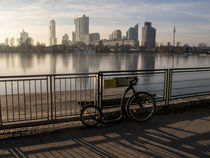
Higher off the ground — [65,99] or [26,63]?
[26,63]

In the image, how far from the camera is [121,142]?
4.48m

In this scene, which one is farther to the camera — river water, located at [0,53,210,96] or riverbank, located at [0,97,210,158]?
river water, located at [0,53,210,96]

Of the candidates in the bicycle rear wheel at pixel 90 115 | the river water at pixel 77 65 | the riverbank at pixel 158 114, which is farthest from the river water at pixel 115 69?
the bicycle rear wheel at pixel 90 115

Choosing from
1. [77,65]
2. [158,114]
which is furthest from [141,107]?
[77,65]

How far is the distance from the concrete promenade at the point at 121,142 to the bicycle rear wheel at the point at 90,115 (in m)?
0.19

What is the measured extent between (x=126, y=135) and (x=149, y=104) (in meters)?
1.89

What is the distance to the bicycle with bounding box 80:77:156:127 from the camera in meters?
5.37

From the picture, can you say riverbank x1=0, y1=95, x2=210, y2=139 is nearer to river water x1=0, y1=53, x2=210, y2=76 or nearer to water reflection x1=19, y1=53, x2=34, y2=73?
river water x1=0, y1=53, x2=210, y2=76

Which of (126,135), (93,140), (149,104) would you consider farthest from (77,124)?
(149,104)

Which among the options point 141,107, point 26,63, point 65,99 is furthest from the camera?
point 26,63

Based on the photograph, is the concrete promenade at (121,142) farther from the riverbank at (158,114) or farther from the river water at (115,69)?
the river water at (115,69)

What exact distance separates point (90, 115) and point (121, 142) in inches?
49.6

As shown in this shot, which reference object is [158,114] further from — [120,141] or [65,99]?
[65,99]

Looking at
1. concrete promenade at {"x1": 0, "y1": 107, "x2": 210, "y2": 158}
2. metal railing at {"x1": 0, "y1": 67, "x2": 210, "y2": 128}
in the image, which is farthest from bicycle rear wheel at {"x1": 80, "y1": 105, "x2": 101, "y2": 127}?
metal railing at {"x1": 0, "y1": 67, "x2": 210, "y2": 128}
